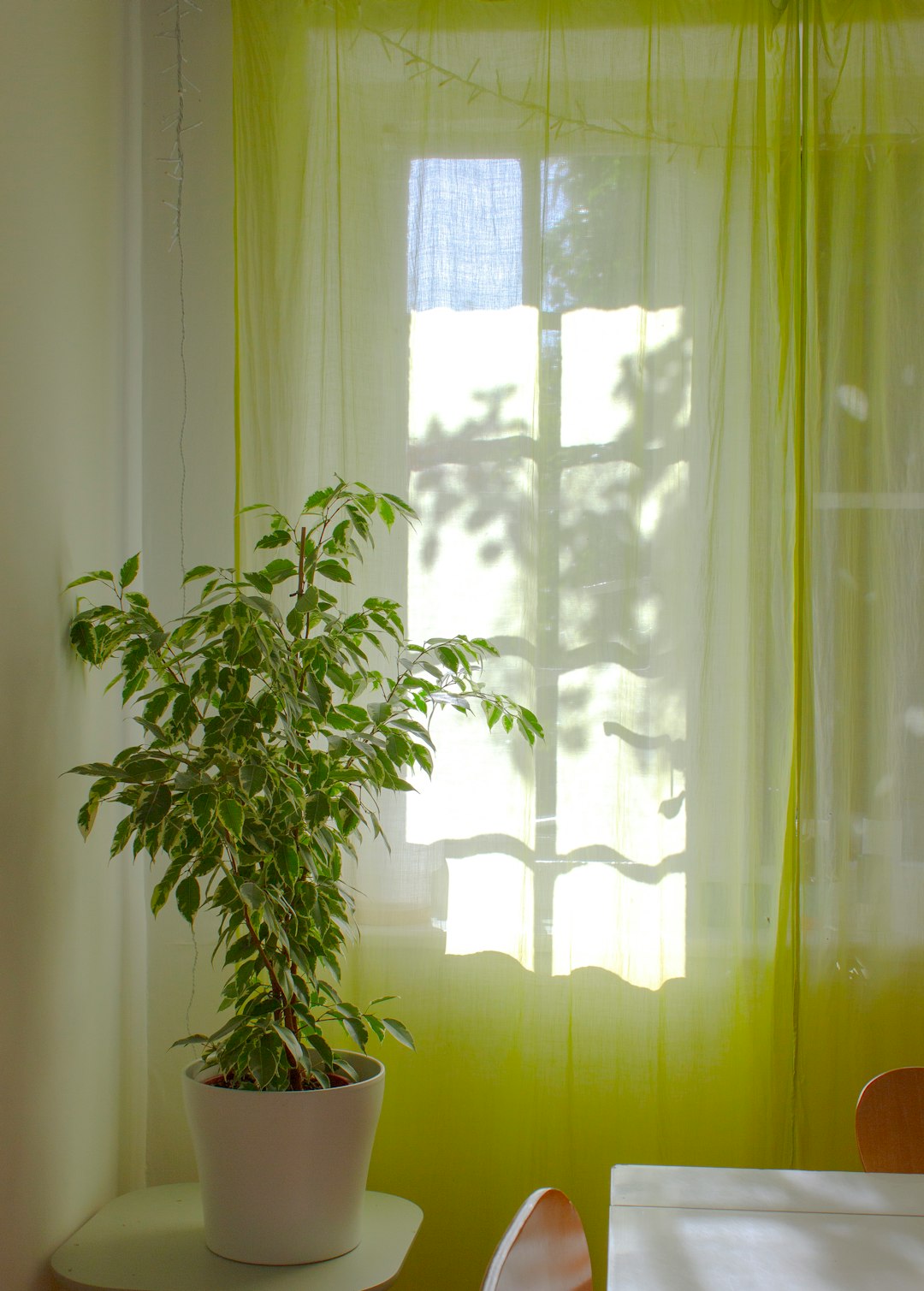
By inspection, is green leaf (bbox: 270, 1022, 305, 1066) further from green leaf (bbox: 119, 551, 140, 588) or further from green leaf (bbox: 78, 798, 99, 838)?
green leaf (bbox: 119, 551, 140, 588)

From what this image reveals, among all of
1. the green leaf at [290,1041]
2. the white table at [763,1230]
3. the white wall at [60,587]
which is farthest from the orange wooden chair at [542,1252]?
the white wall at [60,587]

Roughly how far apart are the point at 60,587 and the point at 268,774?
515 mm

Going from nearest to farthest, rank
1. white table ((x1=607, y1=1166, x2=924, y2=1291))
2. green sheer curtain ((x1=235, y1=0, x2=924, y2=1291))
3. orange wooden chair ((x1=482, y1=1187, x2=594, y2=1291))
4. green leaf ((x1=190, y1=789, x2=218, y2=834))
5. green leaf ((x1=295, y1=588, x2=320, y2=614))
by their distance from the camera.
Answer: orange wooden chair ((x1=482, y1=1187, x2=594, y2=1291))
white table ((x1=607, y1=1166, x2=924, y2=1291))
green leaf ((x1=190, y1=789, x2=218, y2=834))
green leaf ((x1=295, y1=588, x2=320, y2=614))
green sheer curtain ((x1=235, y1=0, x2=924, y2=1291))

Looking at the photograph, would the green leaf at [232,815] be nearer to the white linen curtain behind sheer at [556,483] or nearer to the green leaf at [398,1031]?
the green leaf at [398,1031]

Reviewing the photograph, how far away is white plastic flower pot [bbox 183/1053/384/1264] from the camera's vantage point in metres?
1.65

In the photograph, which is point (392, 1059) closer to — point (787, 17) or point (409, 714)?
point (409, 714)

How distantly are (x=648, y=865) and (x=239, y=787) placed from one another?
2.94 ft

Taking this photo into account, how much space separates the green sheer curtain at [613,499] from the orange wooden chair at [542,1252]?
0.95 metres

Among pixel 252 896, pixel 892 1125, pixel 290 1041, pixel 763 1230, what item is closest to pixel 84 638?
pixel 252 896

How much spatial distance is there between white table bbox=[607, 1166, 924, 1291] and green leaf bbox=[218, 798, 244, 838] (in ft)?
2.32

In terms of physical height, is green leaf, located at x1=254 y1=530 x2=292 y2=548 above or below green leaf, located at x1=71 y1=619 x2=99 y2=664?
above

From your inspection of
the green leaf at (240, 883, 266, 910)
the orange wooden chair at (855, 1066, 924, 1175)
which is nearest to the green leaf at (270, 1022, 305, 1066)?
the green leaf at (240, 883, 266, 910)

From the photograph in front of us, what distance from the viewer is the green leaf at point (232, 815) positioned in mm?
1552

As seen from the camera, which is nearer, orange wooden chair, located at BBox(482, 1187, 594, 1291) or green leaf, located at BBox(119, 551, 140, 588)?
orange wooden chair, located at BBox(482, 1187, 594, 1291)
